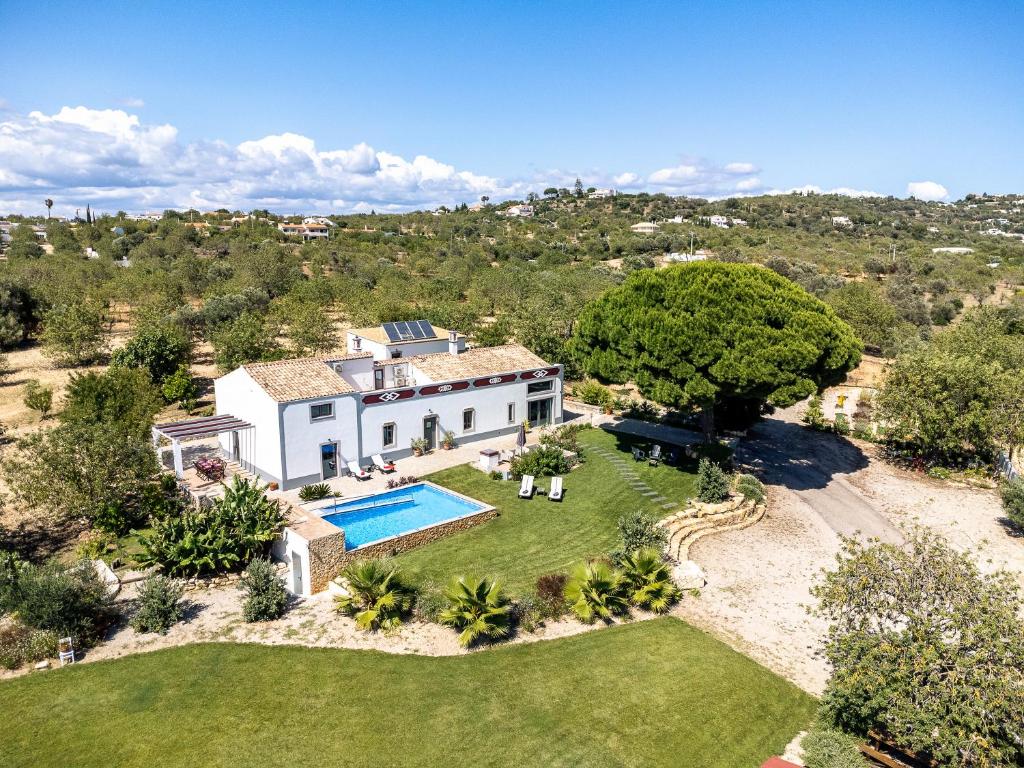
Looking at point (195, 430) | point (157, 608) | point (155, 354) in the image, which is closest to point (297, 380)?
point (195, 430)

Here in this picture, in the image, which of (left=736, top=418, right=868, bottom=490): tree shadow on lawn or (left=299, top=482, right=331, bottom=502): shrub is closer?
(left=299, top=482, right=331, bottom=502): shrub

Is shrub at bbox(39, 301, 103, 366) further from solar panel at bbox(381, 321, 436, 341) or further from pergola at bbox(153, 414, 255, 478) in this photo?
solar panel at bbox(381, 321, 436, 341)

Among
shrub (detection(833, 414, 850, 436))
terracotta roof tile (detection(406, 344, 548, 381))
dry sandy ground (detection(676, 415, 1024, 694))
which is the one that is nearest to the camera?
dry sandy ground (detection(676, 415, 1024, 694))

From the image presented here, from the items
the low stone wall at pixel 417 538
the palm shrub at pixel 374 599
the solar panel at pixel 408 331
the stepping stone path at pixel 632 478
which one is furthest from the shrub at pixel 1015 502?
the solar panel at pixel 408 331

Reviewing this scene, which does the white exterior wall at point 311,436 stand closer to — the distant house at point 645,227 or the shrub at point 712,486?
the shrub at point 712,486

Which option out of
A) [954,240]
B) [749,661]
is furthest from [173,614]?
[954,240]

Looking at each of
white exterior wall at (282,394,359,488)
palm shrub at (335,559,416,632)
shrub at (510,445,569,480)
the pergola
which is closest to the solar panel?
white exterior wall at (282,394,359,488)
